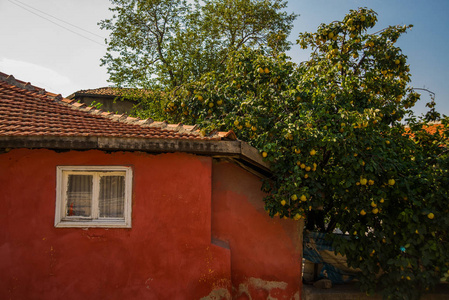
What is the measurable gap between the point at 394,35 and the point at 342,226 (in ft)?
14.8

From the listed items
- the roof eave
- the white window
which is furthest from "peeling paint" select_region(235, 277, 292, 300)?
the white window

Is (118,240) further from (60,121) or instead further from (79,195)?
(60,121)

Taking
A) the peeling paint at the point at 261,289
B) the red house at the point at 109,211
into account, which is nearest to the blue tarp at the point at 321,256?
the peeling paint at the point at 261,289

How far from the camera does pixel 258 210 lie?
6371 mm

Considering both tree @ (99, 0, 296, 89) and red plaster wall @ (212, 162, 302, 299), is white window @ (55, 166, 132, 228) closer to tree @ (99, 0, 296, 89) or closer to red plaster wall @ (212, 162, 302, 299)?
red plaster wall @ (212, 162, 302, 299)

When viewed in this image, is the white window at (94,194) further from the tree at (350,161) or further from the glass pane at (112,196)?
the tree at (350,161)

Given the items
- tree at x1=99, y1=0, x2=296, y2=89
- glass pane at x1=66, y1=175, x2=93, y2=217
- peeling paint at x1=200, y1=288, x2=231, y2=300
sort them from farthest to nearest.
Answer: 1. tree at x1=99, y1=0, x2=296, y2=89
2. glass pane at x1=66, y1=175, x2=93, y2=217
3. peeling paint at x1=200, y1=288, x2=231, y2=300

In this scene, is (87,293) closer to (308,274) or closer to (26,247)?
(26,247)

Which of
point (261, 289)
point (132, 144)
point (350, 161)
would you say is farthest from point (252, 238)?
point (132, 144)

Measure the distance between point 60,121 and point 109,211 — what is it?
5.85ft

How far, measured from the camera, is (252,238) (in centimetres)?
629

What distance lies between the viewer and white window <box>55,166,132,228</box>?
5703mm

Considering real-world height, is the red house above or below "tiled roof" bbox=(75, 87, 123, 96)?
below

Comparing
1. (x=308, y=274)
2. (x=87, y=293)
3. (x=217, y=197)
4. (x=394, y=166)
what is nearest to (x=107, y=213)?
(x=87, y=293)
